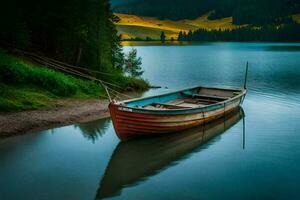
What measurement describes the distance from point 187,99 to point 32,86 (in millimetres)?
11598

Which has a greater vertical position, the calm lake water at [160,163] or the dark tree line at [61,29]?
the dark tree line at [61,29]

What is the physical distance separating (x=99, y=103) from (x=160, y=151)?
10.5 meters

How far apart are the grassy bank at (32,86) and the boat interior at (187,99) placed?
21.1 ft

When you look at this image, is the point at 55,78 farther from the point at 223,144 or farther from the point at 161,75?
the point at 161,75

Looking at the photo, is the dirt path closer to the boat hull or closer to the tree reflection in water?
the tree reflection in water

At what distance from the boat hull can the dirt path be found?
4.89 metres

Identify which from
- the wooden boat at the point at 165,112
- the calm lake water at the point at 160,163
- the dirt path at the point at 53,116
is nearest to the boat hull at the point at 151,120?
the wooden boat at the point at 165,112

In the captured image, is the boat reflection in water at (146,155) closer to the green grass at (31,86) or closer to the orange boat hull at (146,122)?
the orange boat hull at (146,122)

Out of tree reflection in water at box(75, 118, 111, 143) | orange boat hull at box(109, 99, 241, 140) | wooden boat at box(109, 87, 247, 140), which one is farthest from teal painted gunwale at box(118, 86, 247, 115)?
tree reflection in water at box(75, 118, 111, 143)

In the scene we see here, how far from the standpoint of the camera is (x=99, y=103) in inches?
1185

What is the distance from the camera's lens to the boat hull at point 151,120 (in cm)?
2127

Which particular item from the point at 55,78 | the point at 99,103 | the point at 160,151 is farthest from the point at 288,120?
the point at 55,78

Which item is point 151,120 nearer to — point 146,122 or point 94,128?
point 146,122

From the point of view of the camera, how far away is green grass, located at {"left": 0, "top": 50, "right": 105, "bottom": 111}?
1013 inches
